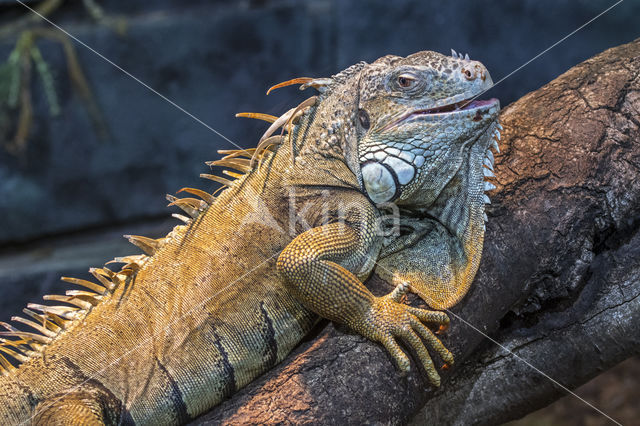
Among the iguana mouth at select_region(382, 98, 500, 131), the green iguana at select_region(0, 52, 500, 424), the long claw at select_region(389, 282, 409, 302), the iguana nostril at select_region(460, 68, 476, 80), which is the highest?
the iguana nostril at select_region(460, 68, 476, 80)

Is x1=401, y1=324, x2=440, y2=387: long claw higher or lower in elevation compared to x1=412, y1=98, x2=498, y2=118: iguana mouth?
lower

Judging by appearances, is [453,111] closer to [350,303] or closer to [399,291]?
[399,291]

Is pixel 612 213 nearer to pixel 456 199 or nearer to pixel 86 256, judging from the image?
pixel 456 199

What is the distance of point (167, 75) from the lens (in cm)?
532

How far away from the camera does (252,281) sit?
8.03ft

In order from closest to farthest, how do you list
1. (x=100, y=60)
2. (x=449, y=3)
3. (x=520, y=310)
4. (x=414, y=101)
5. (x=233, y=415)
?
(x=233, y=415) < (x=414, y=101) < (x=520, y=310) < (x=449, y=3) < (x=100, y=60)

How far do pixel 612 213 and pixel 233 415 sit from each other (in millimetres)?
2003

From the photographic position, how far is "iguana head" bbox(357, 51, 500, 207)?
2.39 meters

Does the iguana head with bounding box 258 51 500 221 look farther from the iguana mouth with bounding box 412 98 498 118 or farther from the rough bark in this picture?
the rough bark

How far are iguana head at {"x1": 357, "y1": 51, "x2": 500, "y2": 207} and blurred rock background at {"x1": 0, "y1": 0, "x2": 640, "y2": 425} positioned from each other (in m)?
2.33

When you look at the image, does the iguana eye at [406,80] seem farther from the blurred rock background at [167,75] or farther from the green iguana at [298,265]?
the blurred rock background at [167,75]

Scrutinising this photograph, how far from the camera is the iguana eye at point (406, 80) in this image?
2408mm

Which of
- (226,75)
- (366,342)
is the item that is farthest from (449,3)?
(366,342)

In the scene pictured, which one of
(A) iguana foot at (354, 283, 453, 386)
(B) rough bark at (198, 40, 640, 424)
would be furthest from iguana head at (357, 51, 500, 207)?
(A) iguana foot at (354, 283, 453, 386)
